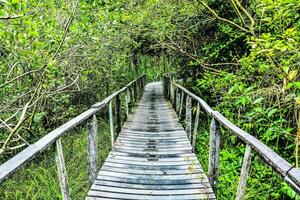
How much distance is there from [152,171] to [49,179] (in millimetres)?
1883

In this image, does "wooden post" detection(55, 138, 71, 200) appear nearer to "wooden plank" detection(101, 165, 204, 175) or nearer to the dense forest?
the dense forest

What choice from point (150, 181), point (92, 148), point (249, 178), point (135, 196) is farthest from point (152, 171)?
point (249, 178)

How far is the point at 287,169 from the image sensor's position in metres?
1.80

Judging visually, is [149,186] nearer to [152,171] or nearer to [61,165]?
[152,171]

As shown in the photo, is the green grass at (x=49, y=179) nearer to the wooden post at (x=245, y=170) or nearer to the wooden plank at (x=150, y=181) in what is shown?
the wooden plank at (x=150, y=181)

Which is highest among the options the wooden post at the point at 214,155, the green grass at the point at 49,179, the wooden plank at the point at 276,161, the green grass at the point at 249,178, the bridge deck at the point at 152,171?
the wooden plank at the point at 276,161

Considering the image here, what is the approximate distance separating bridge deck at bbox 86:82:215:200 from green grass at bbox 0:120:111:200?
729mm

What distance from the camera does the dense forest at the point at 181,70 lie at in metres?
3.61

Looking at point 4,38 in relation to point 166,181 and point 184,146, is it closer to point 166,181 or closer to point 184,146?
point 166,181

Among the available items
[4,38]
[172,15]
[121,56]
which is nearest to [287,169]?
[4,38]

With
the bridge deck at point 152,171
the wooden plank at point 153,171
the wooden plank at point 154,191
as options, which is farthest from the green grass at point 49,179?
the wooden plank at point 154,191

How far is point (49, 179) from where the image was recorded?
5.17 meters

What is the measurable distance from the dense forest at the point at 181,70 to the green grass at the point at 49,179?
0.12ft

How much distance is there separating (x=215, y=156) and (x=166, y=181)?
885mm
